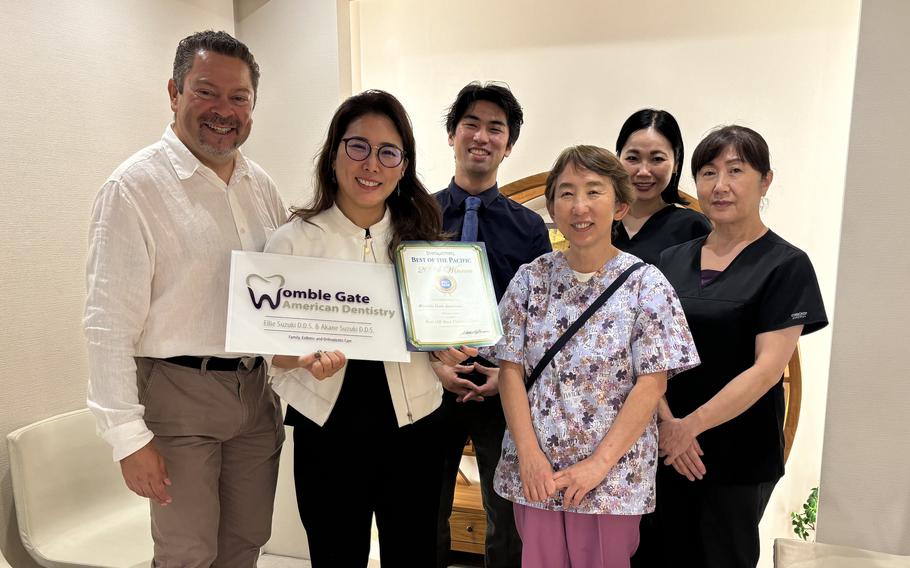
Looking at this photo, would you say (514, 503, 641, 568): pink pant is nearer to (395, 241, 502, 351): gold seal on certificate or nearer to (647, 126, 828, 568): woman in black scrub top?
(647, 126, 828, 568): woman in black scrub top

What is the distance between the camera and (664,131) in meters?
2.10

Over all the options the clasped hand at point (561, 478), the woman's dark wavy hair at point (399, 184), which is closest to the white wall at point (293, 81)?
the woman's dark wavy hair at point (399, 184)

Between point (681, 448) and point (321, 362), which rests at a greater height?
point (321, 362)

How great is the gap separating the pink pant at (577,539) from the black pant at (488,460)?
44 centimetres

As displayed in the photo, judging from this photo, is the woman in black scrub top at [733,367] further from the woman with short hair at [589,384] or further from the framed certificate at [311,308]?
the framed certificate at [311,308]

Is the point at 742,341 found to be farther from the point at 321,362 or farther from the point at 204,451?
the point at 204,451

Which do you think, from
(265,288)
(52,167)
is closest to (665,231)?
(265,288)

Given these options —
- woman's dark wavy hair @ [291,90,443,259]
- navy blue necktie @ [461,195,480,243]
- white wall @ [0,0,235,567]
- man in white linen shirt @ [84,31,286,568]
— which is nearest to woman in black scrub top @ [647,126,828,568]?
navy blue necktie @ [461,195,480,243]

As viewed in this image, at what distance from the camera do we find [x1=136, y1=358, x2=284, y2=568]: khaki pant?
1607 mm

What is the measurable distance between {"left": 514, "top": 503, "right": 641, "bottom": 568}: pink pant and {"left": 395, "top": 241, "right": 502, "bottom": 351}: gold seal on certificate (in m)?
0.53

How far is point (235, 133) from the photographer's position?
167cm

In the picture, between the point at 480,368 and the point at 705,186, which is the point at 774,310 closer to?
the point at 705,186

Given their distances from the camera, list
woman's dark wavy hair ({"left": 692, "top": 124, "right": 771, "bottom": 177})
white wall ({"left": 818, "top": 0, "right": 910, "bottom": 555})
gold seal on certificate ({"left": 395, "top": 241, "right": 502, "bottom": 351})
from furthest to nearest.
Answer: white wall ({"left": 818, "top": 0, "right": 910, "bottom": 555})
woman's dark wavy hair ({"left": 692, "top": 124, "right": 771, "bottom": 177})
gold seal on certificate ({"left": 395, "top": 241, "right": 502, "bottom": 351})

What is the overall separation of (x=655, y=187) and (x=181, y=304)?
1.58m
